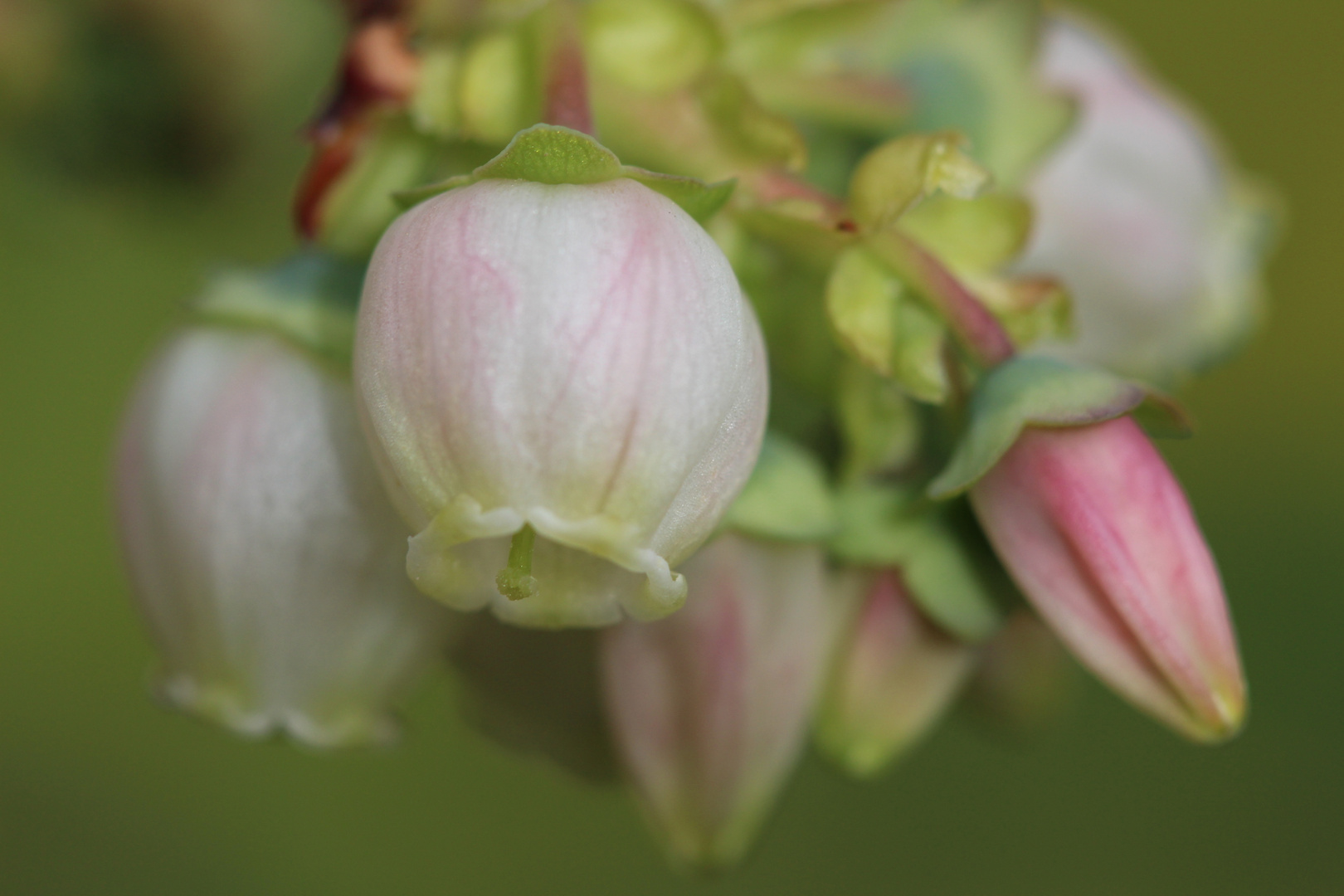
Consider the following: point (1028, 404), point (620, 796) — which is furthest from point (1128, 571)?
point (620, 796)

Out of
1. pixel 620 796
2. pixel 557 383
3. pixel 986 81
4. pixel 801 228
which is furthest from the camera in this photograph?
pixel 620 796

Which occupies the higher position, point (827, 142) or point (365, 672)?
point (827, 142)

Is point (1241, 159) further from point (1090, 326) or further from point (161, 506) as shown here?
point (161, 506)

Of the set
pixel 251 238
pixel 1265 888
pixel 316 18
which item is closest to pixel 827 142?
pixel 316 18

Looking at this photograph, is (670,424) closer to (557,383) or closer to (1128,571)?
(557,383)

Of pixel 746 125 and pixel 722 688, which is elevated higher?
pixel 746 125

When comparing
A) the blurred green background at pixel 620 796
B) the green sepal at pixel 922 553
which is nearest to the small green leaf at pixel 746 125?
the green sepal at pixel 922 553
